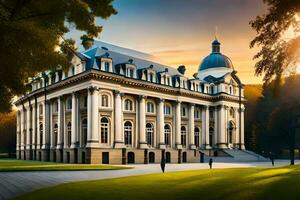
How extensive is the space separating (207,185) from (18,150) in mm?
70098

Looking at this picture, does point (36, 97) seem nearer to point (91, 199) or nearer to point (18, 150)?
point (18, 150)

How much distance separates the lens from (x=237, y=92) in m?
81.0

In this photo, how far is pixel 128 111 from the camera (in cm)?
5869

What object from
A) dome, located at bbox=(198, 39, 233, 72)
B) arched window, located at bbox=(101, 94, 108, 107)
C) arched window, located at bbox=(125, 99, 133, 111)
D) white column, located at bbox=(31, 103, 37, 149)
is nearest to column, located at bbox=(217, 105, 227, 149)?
dome, located at bbox=(198, 39, 233, 72)

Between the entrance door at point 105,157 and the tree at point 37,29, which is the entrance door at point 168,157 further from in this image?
the tree at point 37,29

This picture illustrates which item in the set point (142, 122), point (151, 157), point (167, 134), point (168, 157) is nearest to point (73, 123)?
point (142, 122)

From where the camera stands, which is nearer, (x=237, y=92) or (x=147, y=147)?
(x=147, y=147)

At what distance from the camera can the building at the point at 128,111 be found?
53.5 metres

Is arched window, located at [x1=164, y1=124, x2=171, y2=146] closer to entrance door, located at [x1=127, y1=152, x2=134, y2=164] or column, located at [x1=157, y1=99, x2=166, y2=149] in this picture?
column, located at [x1=157, y1=99, x2=166, y2=149]

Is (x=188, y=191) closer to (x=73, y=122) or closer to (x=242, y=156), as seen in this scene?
(x=73, y=122)

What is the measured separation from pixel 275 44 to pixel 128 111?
4173cm

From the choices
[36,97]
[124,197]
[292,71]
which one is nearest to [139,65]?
[36,97]

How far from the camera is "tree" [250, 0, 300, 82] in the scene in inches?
667

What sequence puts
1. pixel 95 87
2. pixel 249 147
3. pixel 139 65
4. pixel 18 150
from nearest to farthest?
pixel 95 87 < pixel 139 65 < pixel 18 150 < pixel 249 147
